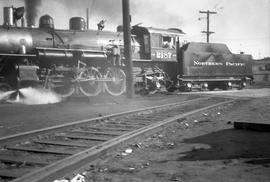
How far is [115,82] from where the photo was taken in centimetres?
1667

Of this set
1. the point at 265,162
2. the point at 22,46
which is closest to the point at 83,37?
the point at 22,46

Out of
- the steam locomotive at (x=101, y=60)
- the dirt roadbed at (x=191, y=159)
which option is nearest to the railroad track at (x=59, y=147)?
the dirt roadbed at (x=191, y=159)

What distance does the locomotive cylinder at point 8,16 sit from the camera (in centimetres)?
1351

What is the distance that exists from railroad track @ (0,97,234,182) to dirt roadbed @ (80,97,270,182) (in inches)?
6.9

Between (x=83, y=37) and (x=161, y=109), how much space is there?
6637 mm

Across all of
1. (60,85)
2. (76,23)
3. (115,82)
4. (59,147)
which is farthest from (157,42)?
(59,147)

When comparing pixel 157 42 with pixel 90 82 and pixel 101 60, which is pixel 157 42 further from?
pixel 90 82

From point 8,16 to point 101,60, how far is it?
4.55 meters

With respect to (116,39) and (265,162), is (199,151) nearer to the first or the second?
(265,162)

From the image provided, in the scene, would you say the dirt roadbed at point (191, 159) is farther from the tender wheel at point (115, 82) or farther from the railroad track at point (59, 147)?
the tender wheel at point (115, 82)

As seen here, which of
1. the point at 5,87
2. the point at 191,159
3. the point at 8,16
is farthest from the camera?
the point at 8,16

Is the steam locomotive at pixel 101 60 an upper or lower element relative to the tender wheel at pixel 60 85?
upper

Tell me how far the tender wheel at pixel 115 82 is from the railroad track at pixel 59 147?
830cm

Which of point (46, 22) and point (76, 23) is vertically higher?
point (76, 23)
